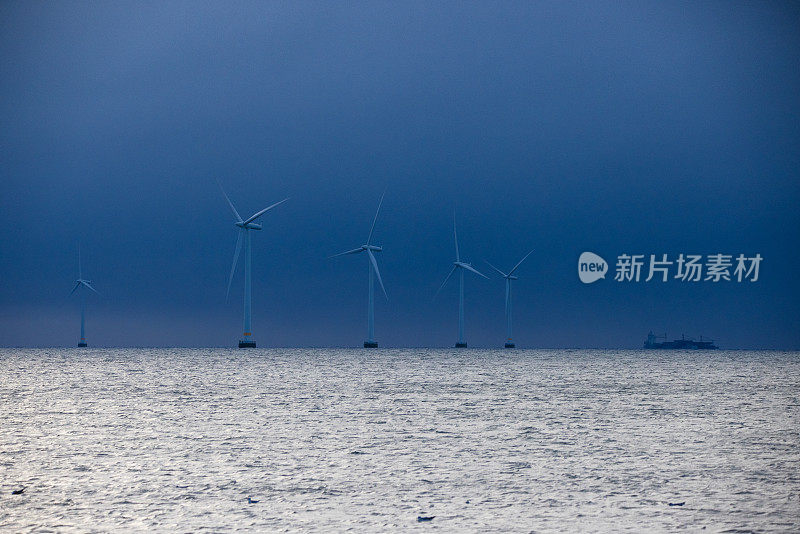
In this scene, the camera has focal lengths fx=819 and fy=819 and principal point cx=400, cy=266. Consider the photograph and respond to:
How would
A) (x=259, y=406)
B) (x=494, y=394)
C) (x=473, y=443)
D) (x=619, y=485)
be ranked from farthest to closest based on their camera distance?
(x=494, y=394)
(x=259, y=406)
(x=473, y=443)
(x=619, y=485)

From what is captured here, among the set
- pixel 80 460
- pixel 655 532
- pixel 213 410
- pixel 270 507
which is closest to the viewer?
pixel 655 532

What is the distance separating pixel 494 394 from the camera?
129 feet

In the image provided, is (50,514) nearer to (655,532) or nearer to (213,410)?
(655,532)

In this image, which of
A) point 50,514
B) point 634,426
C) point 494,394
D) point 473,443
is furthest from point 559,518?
point 494,394

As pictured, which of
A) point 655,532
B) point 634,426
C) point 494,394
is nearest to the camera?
point 655,532

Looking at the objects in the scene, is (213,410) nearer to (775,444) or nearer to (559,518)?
(775,444)

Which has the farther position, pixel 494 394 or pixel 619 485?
pixel 494 394

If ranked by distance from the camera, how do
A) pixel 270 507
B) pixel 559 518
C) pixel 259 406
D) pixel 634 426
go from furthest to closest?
pixel 259 406
pixel 634 426
pixel 270 507
pixel 559 518

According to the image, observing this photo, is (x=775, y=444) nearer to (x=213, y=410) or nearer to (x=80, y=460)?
(x=80, y=460)

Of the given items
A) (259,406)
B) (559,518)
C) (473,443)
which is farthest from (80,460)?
(259,406)

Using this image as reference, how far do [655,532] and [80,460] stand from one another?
10.8 meters

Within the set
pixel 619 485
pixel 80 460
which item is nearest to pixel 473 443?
pixel 619 485

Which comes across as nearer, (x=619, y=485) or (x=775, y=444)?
(x=619, y=485)

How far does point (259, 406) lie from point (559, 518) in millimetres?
21895
